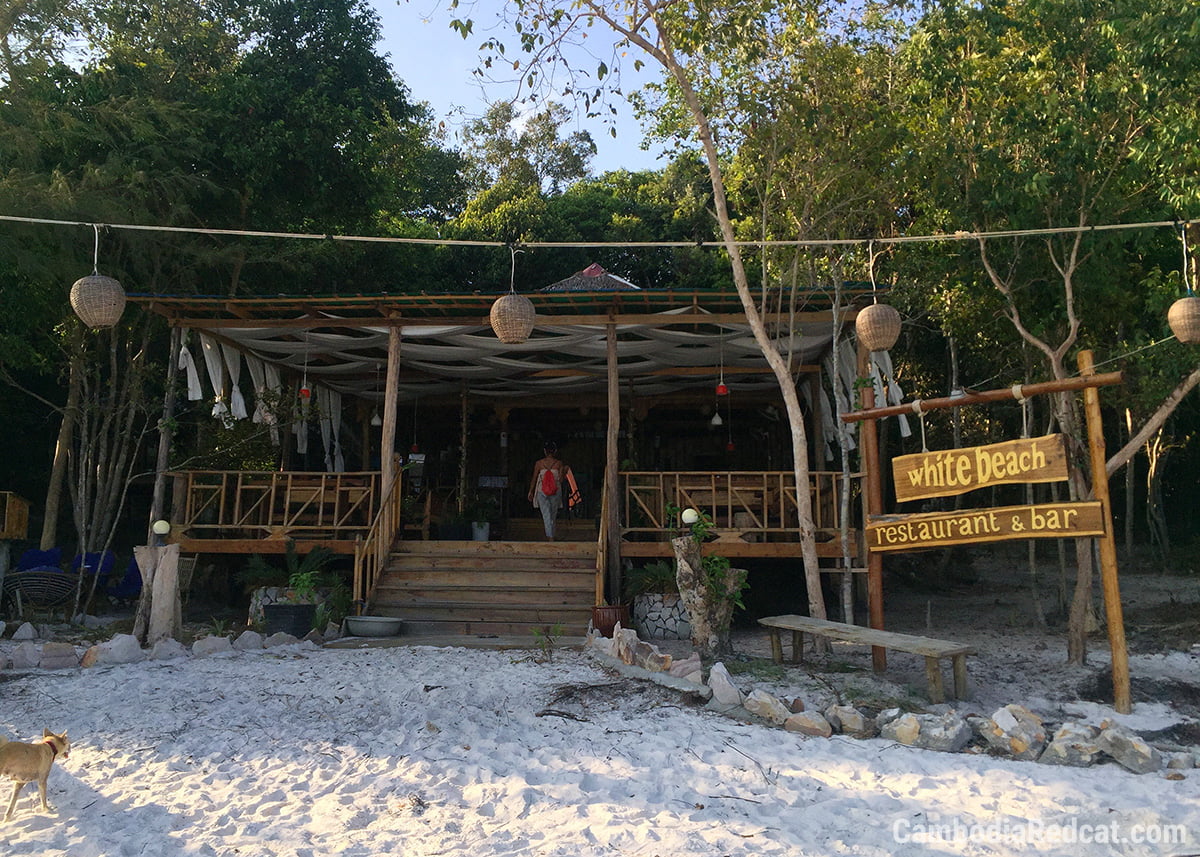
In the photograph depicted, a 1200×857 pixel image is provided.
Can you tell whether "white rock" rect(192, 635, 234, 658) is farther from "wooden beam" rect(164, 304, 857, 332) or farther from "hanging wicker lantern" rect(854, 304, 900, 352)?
"hanging wicker lantern" rect(854, 304, 900, 352)

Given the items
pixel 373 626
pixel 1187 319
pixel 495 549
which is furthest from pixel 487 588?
pixel 1187 319

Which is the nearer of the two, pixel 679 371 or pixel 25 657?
pixel 25 657

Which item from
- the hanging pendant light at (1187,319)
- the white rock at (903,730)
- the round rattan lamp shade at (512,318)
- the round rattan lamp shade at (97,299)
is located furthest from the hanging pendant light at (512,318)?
the hanging pendant light at (1187,319)

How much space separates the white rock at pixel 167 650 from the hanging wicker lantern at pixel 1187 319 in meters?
8.20

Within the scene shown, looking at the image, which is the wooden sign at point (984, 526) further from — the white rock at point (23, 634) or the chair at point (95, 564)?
the chair at point (95, 564)

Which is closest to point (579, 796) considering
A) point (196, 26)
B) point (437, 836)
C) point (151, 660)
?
point (437, 836)

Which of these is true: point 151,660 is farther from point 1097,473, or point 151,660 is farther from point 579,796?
point 1097,473

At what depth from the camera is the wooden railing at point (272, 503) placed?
10.7 meters

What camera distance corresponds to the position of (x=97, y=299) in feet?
24.7

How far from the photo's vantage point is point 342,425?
16.4 meters

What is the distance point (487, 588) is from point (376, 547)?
1.40 m

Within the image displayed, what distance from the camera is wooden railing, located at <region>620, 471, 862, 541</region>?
10.3m

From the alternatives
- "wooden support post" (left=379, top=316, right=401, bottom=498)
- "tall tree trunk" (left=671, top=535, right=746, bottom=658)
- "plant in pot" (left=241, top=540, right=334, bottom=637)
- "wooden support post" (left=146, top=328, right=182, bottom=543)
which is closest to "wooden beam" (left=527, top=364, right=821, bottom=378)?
"wooden support post" (left=379, top=316, right=401, bottom=498)

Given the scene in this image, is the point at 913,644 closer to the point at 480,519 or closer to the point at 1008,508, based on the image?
the point at 1008,508
